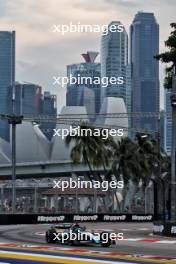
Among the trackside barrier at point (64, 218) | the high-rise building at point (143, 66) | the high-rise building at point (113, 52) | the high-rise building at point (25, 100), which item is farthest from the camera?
the high-rise building at point (25, 100)

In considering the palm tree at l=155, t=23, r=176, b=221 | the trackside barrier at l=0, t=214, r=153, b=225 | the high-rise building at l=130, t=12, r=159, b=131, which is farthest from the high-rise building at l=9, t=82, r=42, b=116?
the palm tree at l=155, t=23, r=176, b=221

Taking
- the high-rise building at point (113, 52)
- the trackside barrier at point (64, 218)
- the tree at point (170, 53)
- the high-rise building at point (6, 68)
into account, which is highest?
the high-rise building at point (6, 68)

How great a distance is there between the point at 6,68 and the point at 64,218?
21412 mm

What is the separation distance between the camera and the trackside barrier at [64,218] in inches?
2365

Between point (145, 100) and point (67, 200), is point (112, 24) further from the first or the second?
point (67, 200)

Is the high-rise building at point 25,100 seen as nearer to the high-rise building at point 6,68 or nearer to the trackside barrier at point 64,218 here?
the high-rise building at point 6,68

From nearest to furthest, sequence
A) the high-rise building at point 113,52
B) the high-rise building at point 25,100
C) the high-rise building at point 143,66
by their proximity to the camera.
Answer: the high-rise building at point 113,52 → the high-rise building at point 143,66 → the high-rise building at point 25,100

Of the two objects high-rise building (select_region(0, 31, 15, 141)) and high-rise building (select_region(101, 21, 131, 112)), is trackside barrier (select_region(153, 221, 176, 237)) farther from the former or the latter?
high-rise building (select_region(0, 31, 15, 141))

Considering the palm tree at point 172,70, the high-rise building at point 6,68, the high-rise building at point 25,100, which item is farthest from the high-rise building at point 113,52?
the high-rise building at point 25,100

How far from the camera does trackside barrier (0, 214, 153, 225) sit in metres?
60.1

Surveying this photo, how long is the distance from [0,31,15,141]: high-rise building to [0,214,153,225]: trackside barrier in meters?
15.0

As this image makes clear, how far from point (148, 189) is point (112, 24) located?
7449 centimetres

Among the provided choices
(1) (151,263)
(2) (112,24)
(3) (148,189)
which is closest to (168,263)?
(1) (151,263)

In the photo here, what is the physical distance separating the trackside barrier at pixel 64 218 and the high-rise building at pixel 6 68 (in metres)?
15.0
